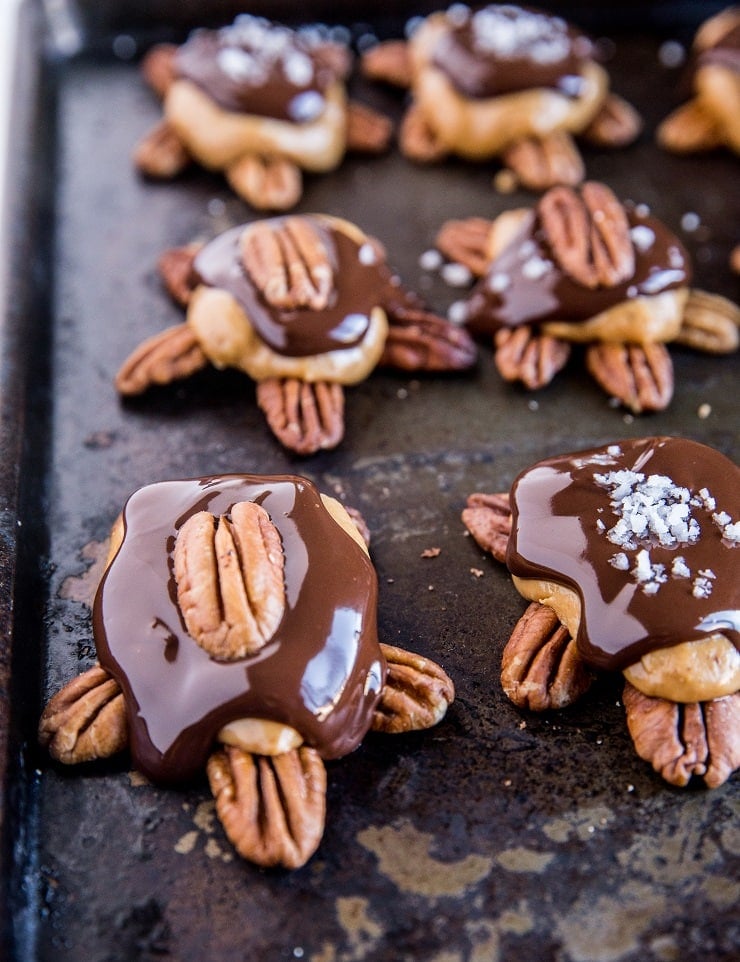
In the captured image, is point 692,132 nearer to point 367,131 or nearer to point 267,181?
point 367,131

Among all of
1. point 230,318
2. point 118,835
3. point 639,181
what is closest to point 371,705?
point 118,835

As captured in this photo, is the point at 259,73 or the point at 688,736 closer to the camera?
the point at 688,736

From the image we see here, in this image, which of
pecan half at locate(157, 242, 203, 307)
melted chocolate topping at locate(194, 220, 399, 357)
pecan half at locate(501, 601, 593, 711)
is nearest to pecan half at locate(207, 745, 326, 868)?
pecan half at locate(501, 601, 593, 711)

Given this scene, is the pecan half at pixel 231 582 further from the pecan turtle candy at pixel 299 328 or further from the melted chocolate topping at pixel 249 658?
the pecan turtle candy at pixel 299 328

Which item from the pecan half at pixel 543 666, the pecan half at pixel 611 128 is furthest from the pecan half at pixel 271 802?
the pecan half at pixel 611 128

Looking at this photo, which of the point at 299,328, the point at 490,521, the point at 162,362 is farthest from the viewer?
the point at 162,362

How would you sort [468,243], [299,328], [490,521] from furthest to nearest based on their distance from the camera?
[468,243] → [299,328] → [490,521]

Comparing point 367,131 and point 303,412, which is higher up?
point 367,131

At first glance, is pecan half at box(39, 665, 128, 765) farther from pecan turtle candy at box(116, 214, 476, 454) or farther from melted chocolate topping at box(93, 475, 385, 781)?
pecan turtle candy at box(116, 214, 476, 454)

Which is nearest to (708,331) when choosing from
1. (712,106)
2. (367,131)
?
(712,106)
